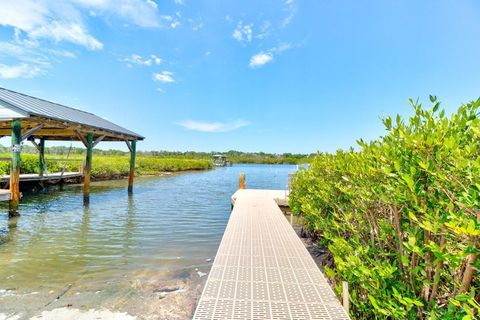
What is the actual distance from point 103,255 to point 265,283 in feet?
14.2

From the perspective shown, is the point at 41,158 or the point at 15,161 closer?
the point at 15,161

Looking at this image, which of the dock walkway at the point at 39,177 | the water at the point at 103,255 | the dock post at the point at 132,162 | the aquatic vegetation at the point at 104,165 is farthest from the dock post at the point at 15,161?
the dock post at the point at 132,162

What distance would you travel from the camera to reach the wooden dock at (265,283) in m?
2.75

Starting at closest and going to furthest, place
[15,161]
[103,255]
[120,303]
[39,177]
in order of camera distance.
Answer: [120,303] < [103,255] < [15,161] < [39,177]

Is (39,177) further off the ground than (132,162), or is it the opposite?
(132,162)

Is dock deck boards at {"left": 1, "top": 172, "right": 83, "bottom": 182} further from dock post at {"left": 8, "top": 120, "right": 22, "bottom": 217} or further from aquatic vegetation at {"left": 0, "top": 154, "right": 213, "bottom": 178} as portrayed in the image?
dock post at {"left": 8, "top": 120, "right": 22, "bottom": 217}

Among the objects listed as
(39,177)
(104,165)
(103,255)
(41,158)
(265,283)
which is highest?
(41,158)

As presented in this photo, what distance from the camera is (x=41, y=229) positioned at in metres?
7.90

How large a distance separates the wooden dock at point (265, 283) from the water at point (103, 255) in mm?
831

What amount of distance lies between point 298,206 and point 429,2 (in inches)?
215

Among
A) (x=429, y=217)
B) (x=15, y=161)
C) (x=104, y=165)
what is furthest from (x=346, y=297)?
(x=104, y=165)

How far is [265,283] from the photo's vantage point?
3.42 meters

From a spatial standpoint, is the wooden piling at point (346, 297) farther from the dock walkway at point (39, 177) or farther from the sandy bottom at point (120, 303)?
the dock walkway at point (39, 177)

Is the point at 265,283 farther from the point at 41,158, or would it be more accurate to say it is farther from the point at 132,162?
the point at 41,158
